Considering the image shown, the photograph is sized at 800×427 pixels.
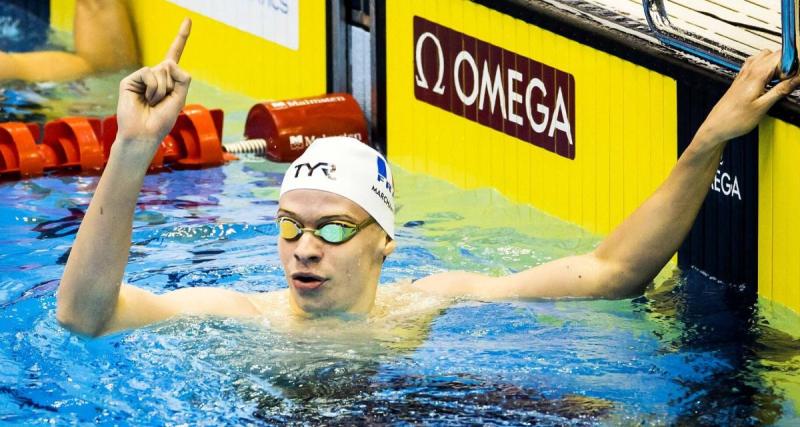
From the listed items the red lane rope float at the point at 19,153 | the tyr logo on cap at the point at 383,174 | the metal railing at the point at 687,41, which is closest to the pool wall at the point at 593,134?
the metal railing at the point at 687,41

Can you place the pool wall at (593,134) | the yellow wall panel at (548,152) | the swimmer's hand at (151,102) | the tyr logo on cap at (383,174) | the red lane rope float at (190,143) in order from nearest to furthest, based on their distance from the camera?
the swimmer's hand at (151,102)
the tyr logo on cap at (383,174)
the pool wall at (593,134)
the yellow wall panel at (548,152)
the red lane rope float at (190,143)

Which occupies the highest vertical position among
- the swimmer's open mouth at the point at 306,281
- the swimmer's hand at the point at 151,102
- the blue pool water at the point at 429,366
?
the swimmer's hand at the point at 151,102

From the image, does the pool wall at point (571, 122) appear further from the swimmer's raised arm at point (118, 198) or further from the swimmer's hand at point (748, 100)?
the swimmer's raised arm at point (118, 198)

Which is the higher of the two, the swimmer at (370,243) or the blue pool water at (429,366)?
the swimmer at (370,243)

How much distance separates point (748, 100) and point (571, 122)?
1562 millimetres

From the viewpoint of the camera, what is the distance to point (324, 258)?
139 inches

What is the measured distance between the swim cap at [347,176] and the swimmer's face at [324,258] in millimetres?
22

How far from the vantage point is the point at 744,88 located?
3.60m

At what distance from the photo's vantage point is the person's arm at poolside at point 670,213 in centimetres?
355

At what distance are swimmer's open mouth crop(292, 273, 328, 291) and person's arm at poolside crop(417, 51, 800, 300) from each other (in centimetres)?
63

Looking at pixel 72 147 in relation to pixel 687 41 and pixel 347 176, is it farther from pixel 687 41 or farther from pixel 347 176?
pixel 687 41

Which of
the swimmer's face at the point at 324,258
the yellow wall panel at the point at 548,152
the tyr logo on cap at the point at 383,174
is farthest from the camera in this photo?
the yellow wall panel at the point at 548,152

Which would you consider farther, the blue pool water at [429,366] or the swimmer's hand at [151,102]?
the blue pool water at [429,366]

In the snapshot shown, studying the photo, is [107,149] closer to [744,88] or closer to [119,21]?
[119,21]
